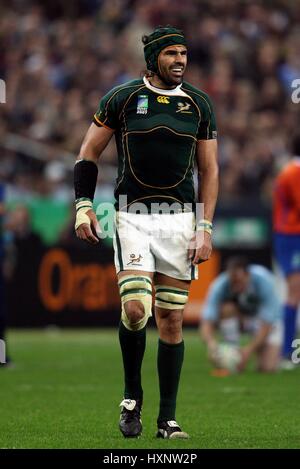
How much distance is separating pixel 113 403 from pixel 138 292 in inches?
102

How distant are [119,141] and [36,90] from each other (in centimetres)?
1380

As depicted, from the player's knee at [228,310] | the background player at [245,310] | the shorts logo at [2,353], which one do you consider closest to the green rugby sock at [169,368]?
the shorts logo at [2,353]

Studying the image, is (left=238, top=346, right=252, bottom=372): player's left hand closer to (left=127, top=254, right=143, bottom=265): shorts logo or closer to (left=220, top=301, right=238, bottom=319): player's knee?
(left=220, top=301, right=238, bottom=319): player's knee

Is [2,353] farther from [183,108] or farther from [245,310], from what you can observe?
[183,108]

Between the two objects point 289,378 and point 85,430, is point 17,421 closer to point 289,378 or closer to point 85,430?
point 85,430

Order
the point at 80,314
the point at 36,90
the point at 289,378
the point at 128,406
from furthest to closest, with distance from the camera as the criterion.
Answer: the point at 36,90 → the point at 80,314 → the point at 289,378 → the point at 128,406

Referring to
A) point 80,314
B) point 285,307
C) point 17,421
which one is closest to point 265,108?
point 80,314

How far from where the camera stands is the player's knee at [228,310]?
14.0m

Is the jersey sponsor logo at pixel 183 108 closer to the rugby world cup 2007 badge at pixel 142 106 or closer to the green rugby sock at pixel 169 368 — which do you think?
the rugby world cup 2007 badge at pixel 142 106

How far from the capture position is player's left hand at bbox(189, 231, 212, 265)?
7664 mm

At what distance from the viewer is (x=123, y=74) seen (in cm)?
2231

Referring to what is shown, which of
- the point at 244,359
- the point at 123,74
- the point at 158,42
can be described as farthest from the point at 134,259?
the point at 123,74

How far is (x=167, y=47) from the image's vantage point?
25.1 feet

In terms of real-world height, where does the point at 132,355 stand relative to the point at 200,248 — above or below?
below
